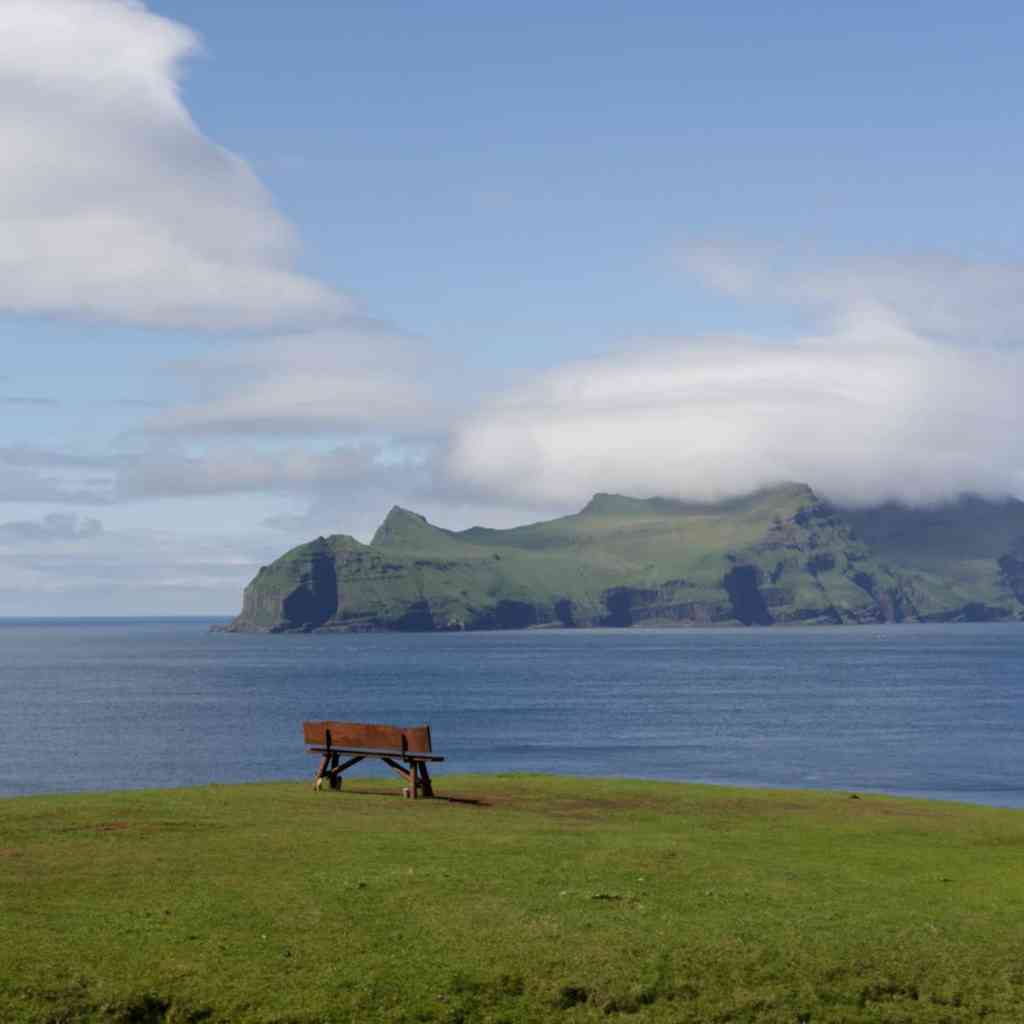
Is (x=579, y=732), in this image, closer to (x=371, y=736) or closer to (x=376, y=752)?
(x=376, y=752)

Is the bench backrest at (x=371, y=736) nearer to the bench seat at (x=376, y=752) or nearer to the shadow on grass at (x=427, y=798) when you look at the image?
the bench seat at (x=376, y=752)

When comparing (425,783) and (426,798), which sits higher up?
(425,783)

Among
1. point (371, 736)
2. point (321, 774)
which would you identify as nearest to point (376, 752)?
point (371, 736)

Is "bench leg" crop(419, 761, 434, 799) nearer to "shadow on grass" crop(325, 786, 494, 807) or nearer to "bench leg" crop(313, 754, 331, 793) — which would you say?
"shadow on grass" crop(325, 786, 494, 807)

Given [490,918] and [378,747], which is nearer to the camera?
[490,918]

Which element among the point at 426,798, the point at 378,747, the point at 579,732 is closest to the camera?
the point at 426,798

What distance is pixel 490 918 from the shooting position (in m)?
20.9

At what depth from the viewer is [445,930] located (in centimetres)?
2012

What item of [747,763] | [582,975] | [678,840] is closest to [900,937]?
[582,975]

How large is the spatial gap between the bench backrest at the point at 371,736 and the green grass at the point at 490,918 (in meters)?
3.90

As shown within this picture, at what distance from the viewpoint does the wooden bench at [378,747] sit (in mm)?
36531

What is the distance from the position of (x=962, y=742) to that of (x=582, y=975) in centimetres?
9350

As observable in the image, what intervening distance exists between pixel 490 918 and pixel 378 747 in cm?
1683

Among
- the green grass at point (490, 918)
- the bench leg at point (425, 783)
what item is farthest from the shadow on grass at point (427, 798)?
the green grass at point (490, 918)
